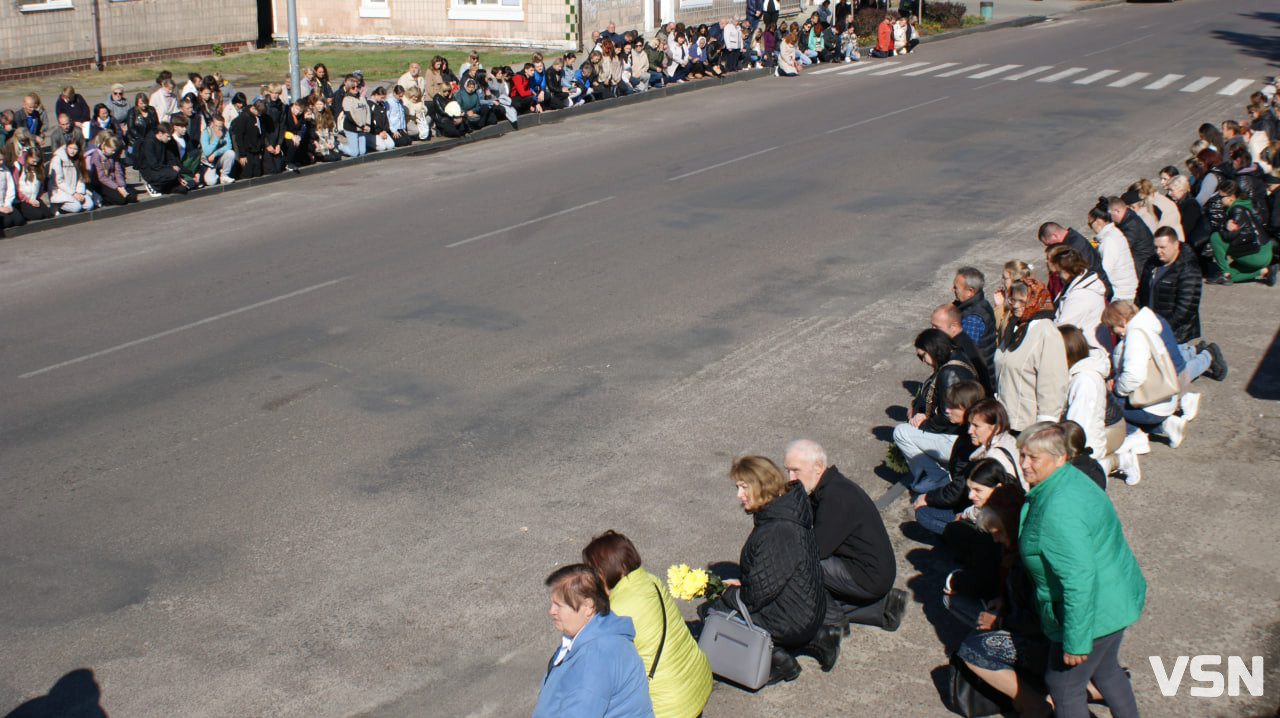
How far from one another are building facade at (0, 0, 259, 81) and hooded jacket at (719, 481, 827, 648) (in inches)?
1186

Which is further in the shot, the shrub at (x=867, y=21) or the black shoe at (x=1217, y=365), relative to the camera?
the shrub at (x=867, y=21)

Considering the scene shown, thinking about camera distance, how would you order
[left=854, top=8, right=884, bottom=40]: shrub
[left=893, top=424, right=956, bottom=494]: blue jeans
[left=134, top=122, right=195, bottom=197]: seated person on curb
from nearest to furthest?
1. [left=893, top=424, right=956, bottom=494]: blue jeans
2. [left=134, top=122, right=195, bottom=197]: seated person on curb
3. [left=854, top=8, right=884, bottom=40]: shrub

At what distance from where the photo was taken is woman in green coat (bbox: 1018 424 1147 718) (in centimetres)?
496

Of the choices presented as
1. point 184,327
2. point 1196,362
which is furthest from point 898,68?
point 184,327

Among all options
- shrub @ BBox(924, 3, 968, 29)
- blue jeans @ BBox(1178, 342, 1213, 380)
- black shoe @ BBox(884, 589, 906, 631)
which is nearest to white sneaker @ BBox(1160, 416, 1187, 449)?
blue jeans @ BBox(1178, 342, 1213, 380)

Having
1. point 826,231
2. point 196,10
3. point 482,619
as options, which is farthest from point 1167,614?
point 196,10

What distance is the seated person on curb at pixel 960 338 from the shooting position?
8.70 m

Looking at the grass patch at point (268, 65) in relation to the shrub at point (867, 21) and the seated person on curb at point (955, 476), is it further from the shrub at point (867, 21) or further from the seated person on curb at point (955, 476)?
the seated person on curb at point (955, 476)

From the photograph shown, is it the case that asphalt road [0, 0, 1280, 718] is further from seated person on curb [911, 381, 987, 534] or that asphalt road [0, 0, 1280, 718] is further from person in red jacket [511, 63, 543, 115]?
person in red jacket [511, 63, 543, 115]

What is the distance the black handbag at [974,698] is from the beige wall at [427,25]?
33.7 metres

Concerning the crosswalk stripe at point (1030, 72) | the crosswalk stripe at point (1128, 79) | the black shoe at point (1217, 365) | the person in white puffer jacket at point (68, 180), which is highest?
the crosswalk stripe at point (1030, 72)

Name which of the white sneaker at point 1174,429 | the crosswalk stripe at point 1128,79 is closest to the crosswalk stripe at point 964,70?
the crosswalk stripe at point 1128,79

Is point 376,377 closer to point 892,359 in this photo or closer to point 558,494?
point 558,494

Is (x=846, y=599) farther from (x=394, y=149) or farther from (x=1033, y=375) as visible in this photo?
(x=394, y=149)
